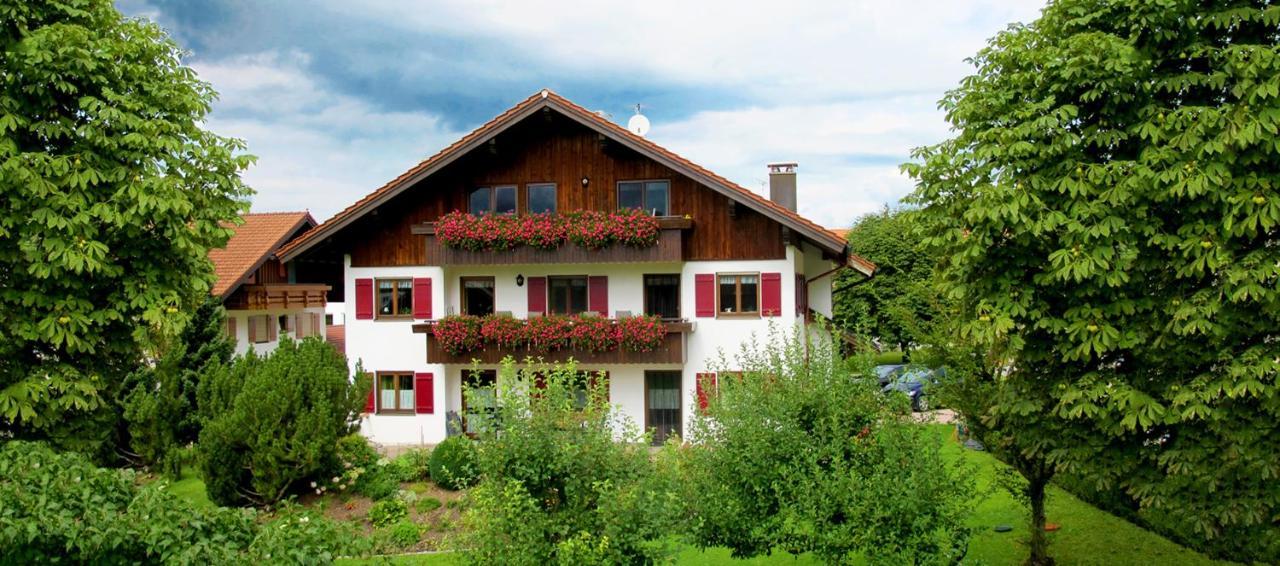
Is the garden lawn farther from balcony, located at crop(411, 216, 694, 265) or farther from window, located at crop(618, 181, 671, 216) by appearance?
window, located at crop(618, 181, 671, 216)

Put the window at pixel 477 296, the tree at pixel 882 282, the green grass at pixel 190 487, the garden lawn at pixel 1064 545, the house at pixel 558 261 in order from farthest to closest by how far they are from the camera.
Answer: the tree at pixel 882 282 < the window at pixel 477 296 < the house at pixel 558 261 < the green grass at pixel 190 487 < the garden lawn at pixel 1064 545

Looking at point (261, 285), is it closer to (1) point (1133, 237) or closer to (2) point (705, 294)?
(2) point (705, 294)

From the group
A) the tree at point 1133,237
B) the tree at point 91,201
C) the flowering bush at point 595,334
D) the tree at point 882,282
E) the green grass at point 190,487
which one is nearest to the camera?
the tree at point 1133,237

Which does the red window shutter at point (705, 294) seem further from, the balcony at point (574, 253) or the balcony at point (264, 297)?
the balcony at point (264, 297)

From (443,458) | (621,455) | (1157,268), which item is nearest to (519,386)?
(621,455)

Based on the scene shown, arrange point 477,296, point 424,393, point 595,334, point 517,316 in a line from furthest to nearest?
point 477,296
point 424,393
point 517,316
point 595,334

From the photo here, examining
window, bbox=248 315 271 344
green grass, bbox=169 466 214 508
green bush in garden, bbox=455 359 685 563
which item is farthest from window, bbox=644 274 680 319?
window, bbox=248 315 271 344

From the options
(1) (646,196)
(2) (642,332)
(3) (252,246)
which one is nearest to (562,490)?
(2) (642,332)

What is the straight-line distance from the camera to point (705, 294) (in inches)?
842

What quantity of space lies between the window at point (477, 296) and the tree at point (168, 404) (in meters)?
6.28

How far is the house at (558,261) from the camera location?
20.8 metres

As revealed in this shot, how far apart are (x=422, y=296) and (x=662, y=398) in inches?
280

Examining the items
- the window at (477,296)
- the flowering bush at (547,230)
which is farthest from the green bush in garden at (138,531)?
the window at (477,296)

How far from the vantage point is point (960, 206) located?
934 centimetres
